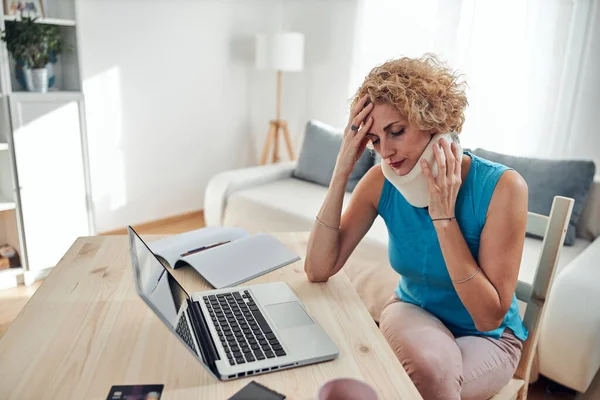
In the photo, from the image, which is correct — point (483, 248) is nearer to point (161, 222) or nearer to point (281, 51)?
point (281, 51)

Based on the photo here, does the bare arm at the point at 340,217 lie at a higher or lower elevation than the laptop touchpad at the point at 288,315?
higher

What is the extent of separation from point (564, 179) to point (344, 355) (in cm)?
174

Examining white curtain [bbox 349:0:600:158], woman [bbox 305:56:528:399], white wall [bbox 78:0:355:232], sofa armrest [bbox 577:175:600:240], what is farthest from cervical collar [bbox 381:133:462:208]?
white wall [bbox 78:0:355:232]

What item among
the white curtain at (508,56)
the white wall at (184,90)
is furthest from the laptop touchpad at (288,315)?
the white wall at (184,90)

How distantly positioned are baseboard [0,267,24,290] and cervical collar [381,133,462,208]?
2.22 meters

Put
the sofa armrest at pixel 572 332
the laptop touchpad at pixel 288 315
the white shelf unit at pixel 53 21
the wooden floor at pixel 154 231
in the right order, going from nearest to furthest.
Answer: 1. the laptop touchpad at pixel 288 315
2. the sofa armrest at pixel 572 332
3. the wooden floor at pixel 154 231
4. the white shelf unit at pixel 53 21

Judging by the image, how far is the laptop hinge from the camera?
791mm

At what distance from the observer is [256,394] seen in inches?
28.3

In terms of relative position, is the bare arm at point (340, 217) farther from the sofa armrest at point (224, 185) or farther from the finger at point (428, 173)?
the sofa armrest at point (224, 185)

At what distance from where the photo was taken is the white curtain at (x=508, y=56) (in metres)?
2.50

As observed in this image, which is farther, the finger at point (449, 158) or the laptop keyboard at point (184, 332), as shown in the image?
the finger at point (449, 158)

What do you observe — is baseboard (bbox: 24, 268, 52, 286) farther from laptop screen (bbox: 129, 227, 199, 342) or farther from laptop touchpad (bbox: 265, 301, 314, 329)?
laptop touchpad (bbox: 265, 301, 314, 329)

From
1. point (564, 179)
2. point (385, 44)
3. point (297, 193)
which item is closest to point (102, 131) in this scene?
point (297, 193)

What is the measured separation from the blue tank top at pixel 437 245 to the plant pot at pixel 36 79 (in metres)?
2.06
